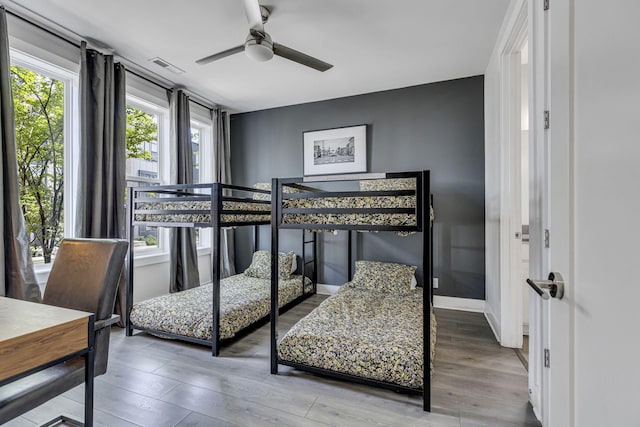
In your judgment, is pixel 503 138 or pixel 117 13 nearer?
pixel 117 13

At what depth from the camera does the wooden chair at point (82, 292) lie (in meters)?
1.20

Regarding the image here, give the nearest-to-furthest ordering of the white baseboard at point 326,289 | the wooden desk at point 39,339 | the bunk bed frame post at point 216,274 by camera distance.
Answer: the wooden desk at point 39,339 → the bunk bed frame post at point 216,274 → the white baseboard at point 326,289

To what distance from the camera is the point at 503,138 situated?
236 cm

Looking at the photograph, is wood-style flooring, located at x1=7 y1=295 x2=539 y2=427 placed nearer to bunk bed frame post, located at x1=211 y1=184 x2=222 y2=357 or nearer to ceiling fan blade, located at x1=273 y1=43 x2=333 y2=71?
bunk bed frame post, located at x1=211 y1=184 x2=222 y2=357

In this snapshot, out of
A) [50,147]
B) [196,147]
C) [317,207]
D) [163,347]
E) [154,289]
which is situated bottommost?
[163,347]

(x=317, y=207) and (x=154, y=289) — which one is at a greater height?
(x=317, y=207)

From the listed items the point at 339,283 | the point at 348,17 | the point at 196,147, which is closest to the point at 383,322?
the point at 339,283

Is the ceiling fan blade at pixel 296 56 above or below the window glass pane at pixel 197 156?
above

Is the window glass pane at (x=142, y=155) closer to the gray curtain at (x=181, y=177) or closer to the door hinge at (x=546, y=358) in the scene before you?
the gray curtain at (x=181, y=177)

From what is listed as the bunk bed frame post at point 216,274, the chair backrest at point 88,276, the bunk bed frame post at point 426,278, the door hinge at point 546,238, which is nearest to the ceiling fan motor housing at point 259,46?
the bunk bed frame post at point 216,274

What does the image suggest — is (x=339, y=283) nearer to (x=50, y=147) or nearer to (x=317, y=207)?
(x=317, y=207)

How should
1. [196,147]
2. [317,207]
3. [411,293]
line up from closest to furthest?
1. [317,207]
2. [411,293]
3. [196,147]

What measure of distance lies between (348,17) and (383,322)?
7.89ft

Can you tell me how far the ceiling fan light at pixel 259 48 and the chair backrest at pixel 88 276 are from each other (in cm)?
147
